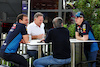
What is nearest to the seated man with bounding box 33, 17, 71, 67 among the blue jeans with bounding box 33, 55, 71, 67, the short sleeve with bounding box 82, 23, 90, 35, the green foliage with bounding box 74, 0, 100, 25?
the blue jeans with bounding box 33, 55, 71, 67

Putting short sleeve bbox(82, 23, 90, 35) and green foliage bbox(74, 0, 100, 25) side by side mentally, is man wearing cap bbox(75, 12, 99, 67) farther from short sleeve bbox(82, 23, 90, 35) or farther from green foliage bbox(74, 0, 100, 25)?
green foliage bbox(74, 0, 100, 25)

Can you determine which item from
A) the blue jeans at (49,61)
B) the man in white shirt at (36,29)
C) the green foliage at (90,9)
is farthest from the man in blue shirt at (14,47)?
the green foliage at (90,9)

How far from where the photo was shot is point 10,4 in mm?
5402

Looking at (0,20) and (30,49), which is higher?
(0,20)

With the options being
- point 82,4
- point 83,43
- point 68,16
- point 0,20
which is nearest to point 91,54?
point 83,43

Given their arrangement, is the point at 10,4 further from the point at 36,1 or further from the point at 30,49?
the point at 30,49

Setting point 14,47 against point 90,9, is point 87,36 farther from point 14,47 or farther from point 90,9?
point 14,47

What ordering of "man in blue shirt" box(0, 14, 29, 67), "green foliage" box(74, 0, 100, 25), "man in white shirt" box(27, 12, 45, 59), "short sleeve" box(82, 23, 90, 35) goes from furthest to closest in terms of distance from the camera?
"green foliage" box(74, 0, 100, 25)
"man in white shirt" box(27, 12, 45, 59)
"short sleeve" box(82, 23, 90, 35)
"man in blue shirt" box(0, 14, 29, 67)

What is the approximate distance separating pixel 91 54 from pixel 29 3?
10.5 feet

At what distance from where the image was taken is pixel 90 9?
13.4 ft

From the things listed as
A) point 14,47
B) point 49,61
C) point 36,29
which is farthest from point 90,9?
point 14,47

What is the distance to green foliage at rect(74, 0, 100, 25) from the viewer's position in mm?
3917

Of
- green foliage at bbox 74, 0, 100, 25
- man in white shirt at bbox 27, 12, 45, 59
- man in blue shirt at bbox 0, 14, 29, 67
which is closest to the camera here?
man in blue shirt at bbox 0, 14, 29, 67

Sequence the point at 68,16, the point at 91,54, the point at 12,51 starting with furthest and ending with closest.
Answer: the point at 68,16 → the point at 91,54 → the point at 12,51
